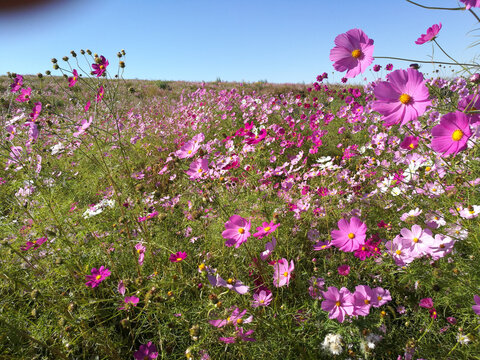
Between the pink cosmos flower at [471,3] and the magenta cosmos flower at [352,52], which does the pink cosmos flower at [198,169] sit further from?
the pink cosmos flower at [471,3]

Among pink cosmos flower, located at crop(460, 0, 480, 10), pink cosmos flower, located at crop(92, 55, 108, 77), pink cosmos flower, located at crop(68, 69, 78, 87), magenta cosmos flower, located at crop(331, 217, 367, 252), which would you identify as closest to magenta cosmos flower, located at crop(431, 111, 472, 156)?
pink cosmos flower, located at crop(460, 0, 480, 10)

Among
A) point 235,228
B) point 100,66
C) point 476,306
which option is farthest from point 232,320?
point 100,66

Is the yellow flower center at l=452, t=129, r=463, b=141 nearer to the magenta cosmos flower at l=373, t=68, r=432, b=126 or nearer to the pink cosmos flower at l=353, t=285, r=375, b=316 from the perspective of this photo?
the magenta cosmos flower at l=373, t=68, r=432, b=126

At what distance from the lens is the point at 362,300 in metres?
1.02

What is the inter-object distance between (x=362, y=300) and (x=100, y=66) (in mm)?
1871

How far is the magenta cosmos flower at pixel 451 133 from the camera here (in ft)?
2.11

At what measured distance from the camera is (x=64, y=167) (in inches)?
136

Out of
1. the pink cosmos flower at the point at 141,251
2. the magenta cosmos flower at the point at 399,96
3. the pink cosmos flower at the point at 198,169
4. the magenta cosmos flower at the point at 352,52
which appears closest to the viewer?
the magenta cosmos flower at the point at 399,96

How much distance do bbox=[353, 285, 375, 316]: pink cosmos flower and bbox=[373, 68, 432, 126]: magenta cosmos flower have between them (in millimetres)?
665

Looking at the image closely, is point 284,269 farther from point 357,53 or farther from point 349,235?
point 357,53

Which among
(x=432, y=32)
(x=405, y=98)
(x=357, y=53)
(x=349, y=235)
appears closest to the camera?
(x=405, y=98)

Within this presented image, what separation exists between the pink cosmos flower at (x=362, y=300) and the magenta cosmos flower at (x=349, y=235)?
16 centimetres

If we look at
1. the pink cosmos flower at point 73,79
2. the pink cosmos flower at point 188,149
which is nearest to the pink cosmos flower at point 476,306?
the pink cosmos flower at point 188,149

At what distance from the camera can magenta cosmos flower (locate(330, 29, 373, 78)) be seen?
783 millimetres
